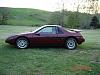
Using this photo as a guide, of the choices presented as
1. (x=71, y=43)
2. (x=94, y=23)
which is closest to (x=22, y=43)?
(x=71, y=43)

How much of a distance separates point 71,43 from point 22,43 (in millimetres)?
2624

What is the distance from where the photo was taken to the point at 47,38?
1485 centimetres

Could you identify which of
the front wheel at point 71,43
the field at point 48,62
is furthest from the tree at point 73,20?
the field at point 48,62

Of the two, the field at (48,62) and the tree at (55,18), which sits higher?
the tree at (55,18)

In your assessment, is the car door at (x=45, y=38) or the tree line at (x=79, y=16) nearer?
the car door at (x=45, y=38)

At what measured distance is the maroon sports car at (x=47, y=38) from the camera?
14.8m

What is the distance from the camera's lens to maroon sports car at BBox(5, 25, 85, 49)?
14.8m

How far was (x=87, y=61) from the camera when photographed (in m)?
11.6

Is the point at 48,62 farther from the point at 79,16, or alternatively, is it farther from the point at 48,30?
the point at 79,16

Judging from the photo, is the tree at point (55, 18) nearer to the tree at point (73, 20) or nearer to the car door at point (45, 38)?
the tree at point (73, 20)

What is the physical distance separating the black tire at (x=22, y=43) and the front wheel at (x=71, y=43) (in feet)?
7.00

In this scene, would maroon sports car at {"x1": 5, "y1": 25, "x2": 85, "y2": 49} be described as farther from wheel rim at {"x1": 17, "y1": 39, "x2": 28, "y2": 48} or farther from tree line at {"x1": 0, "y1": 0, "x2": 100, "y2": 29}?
tree line at {"x1": 0, "y1": 0, "x2": 100, "y2": 29}

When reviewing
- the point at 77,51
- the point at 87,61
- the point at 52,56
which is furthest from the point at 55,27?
the point at 87,61

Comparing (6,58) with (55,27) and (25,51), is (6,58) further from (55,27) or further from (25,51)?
(55,27)
